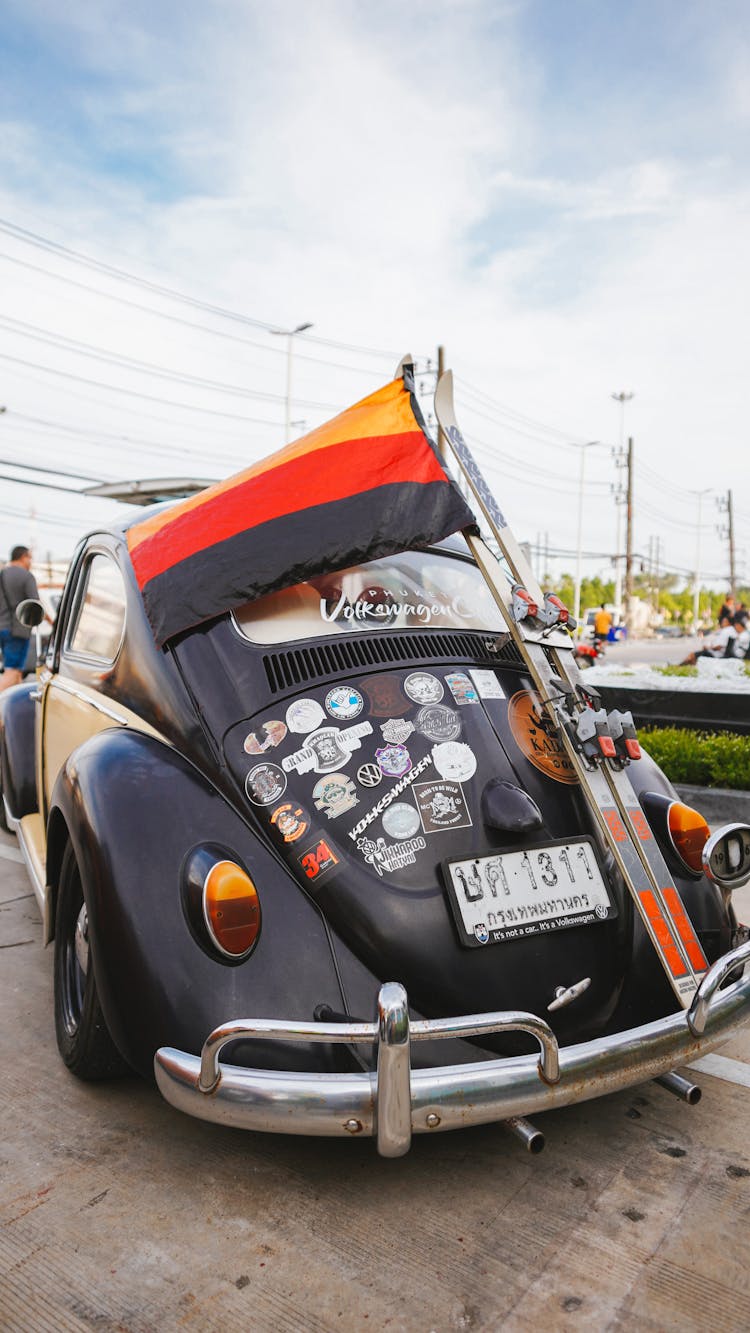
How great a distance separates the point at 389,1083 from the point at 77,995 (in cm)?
134

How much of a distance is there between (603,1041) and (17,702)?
11.3 ft

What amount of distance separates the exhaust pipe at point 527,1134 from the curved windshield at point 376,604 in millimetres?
1518

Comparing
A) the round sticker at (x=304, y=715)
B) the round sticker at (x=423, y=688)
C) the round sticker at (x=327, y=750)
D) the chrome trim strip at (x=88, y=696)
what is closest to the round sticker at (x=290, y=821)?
the round sticker at (x=327, y=750)

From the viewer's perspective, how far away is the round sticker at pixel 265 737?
2.68m

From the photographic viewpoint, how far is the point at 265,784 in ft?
8.52

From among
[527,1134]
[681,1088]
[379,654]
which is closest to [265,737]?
[379,654]

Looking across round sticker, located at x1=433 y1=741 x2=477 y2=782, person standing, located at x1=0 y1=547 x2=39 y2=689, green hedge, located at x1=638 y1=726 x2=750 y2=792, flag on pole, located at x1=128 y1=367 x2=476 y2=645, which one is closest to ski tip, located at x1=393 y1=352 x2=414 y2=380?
flag on pole, located at x1=128 y1=367 x2=476 y2=645

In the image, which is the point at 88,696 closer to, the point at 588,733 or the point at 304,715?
the point at 304,715

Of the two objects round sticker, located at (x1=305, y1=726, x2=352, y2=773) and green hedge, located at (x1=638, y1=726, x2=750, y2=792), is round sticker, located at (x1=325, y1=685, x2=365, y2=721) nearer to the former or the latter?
round sticker, located at (x1=305, y1=726, x2=352, y2=773)

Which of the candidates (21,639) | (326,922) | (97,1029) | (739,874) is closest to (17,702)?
(97,1029)

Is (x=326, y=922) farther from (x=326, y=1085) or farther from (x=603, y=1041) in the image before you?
(x=603, y=1041)

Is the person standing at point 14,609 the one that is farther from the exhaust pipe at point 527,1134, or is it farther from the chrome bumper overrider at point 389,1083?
the exhaust pipe at point 527,1134

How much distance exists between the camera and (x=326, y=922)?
2414 millimetres

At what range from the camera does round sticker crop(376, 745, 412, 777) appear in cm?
265
